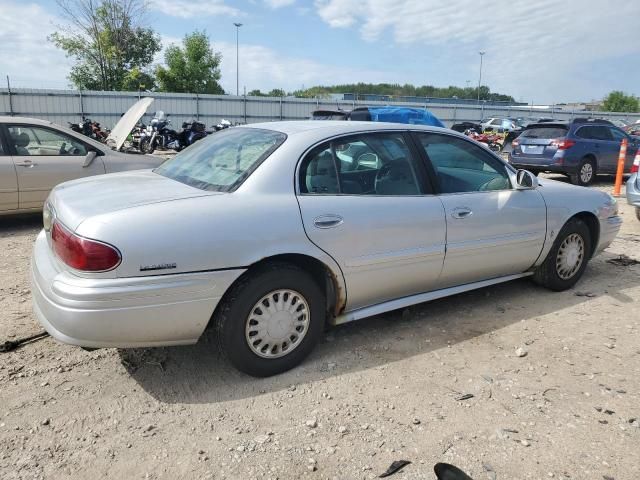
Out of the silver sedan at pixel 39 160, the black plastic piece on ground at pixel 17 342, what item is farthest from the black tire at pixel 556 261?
the silver sedan at pixel 39 160

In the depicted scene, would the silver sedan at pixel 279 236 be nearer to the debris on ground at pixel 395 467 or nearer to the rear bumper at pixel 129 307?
the rear bumper at pixel 129 307

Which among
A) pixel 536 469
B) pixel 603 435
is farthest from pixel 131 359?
pixel 603 435

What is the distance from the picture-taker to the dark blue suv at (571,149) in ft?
37.5

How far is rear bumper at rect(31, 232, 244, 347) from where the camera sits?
255 cm

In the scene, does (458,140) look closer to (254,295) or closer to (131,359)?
(254,295)

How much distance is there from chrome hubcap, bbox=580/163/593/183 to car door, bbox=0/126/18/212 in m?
11.1

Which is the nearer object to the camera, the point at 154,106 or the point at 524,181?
the point at 524,181

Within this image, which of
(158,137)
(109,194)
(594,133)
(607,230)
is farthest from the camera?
(158,137)

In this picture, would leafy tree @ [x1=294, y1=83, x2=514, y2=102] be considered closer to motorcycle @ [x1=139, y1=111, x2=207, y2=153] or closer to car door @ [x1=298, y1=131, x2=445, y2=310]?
motorcycle @ [x1=139, y1=111, x2=207, y2=153]

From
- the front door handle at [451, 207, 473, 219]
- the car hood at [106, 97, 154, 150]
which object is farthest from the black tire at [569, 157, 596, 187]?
the car hood at [106, 97, 154, 150]

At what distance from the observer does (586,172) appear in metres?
11.8

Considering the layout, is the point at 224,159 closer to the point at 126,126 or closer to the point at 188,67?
the point at 126,126

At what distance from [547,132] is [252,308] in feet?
35.6

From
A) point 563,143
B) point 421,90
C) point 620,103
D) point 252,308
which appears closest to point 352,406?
point 252,308
